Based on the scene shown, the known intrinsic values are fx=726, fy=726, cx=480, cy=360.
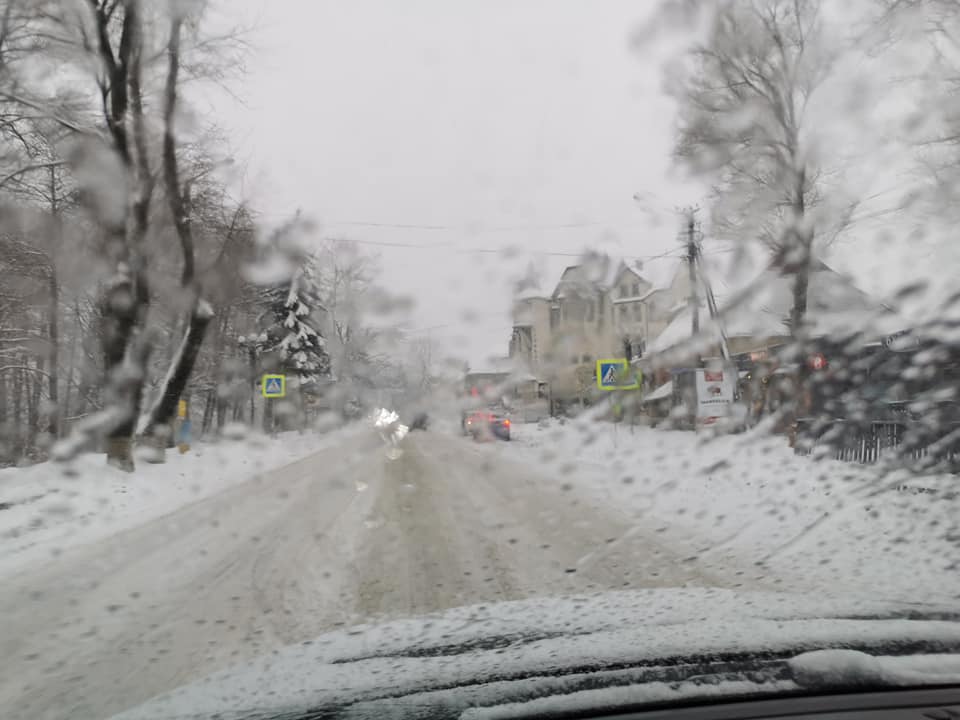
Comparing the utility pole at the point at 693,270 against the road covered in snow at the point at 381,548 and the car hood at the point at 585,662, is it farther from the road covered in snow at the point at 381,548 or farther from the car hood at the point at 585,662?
the car hood at the point at 585,662

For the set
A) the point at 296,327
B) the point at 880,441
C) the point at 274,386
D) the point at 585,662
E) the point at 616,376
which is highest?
the point at 296,327

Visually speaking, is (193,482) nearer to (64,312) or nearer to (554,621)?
(64,312)

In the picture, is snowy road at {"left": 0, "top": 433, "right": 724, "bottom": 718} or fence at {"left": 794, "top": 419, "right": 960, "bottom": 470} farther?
fence at {"left": 794, "top": 419, "right": 960, "bottom": 470}

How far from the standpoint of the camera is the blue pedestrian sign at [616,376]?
26.8 feet

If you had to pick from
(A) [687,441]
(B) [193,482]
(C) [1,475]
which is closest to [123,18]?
(C) [1,475]

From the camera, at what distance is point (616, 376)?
8242 millimetres

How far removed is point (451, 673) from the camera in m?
2.75

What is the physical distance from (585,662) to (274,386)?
21.7ft

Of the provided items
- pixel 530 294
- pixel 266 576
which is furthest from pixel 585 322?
pixel 266 576

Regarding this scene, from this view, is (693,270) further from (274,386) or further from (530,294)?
(274,386)

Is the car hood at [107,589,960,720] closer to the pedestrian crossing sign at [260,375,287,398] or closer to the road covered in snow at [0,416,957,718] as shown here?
the road covered in snow at [0,416,957,718]

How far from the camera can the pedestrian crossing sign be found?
336 inches

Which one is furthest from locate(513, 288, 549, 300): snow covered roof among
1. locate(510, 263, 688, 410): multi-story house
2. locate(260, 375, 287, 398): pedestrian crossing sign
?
locate(260, 375, 287, 398): pedestrian crossing sign

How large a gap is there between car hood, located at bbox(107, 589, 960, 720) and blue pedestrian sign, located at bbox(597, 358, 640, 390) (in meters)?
4.59
